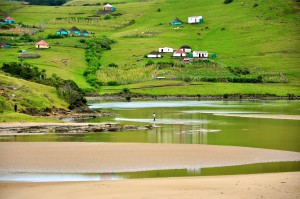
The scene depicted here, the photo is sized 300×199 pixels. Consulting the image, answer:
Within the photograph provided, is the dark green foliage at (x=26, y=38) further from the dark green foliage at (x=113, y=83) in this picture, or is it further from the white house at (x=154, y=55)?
the dark green foliage at (x=113, y=83)

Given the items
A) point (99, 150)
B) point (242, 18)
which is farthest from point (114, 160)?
point (242, 18)

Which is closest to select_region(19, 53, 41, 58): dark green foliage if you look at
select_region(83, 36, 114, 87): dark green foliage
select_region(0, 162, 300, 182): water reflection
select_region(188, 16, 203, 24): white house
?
select_region(83, 36, 114, 87): dark green foliage

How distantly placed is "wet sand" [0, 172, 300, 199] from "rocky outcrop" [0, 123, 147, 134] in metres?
23.2

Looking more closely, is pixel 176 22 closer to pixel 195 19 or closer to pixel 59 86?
pixel 195 19

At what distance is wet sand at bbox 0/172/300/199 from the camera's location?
25.2 meters

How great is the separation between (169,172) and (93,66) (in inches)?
4648

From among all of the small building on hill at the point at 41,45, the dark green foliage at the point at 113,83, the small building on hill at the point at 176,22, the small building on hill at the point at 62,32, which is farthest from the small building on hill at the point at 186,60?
the small building on hill at the point at 62,32

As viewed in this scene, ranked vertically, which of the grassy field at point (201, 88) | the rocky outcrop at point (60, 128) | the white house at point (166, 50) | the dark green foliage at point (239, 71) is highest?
the white house at point (166, 50)

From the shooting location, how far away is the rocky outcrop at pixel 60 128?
51.2 metres

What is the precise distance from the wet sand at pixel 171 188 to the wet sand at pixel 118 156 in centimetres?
428

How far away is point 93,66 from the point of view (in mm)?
148000

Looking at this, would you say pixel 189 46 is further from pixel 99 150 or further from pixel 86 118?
pixel 99 150

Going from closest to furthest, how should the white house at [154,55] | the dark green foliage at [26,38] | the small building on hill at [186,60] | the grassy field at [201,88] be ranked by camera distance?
the grassy field at [201,88]
the small building on hill at [186,60]
the white house at [154,55]
the dark green foliage at [26,38]

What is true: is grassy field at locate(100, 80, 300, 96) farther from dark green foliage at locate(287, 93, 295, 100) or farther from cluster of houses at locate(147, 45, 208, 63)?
cluster of houses at locate(147, 45, 208, 63)
